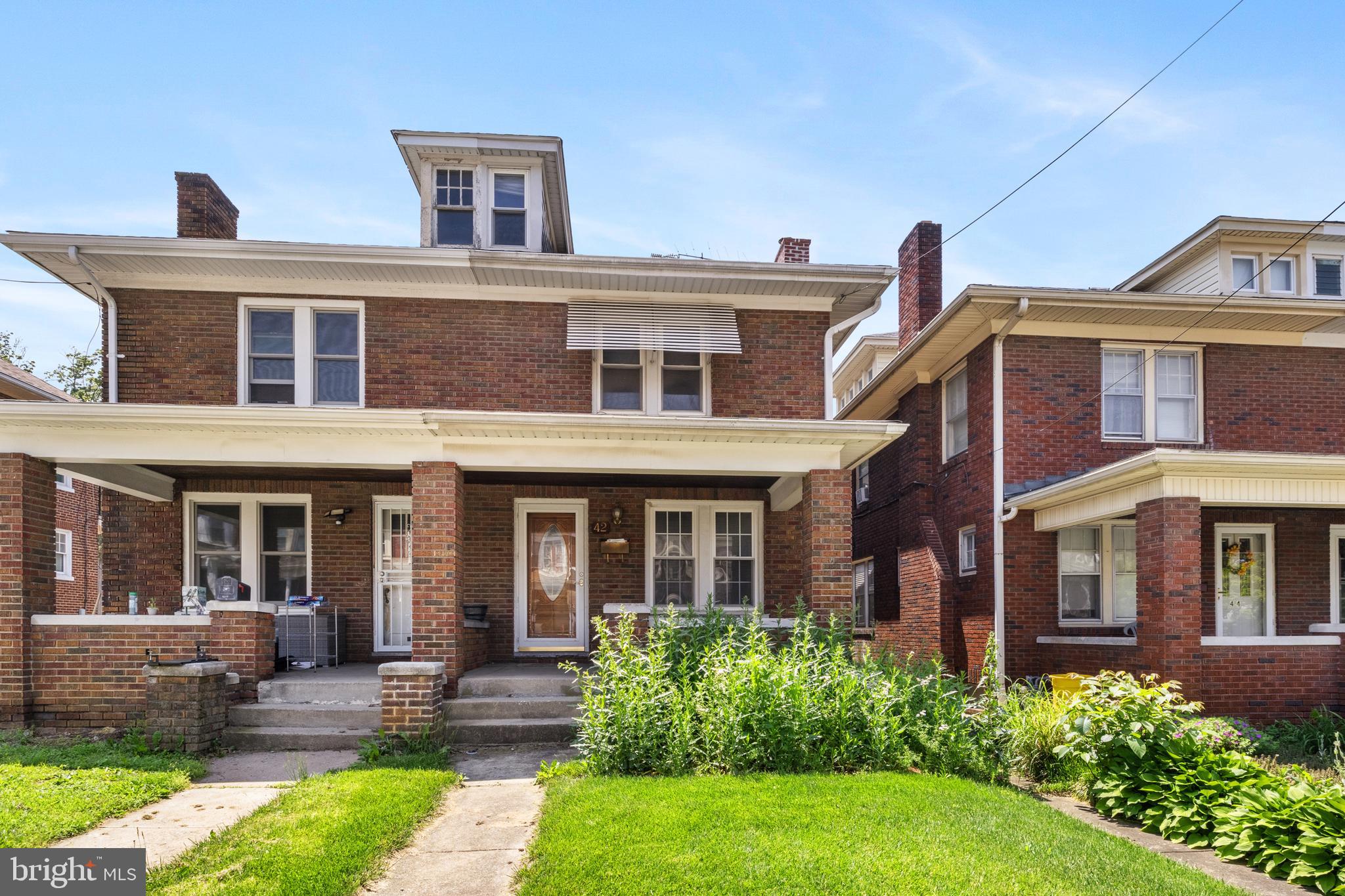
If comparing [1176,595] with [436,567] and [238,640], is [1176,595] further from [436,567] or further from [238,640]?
[238,640]

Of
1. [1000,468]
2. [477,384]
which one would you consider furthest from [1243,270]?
[477,384]

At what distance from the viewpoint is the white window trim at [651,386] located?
38.6 ft

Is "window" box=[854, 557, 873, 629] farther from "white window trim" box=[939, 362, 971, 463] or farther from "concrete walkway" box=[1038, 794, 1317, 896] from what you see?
"concrete walkway" box=[1038, 794, 1317, 896]

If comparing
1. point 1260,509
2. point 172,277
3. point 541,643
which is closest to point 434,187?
point 172,277

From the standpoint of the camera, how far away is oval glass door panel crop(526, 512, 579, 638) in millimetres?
12133

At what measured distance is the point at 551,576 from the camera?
1230 centimetres

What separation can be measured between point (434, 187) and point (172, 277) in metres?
3.62

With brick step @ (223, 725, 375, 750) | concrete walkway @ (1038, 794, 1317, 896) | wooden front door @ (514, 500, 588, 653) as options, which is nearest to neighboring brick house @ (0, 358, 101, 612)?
wooden front door @ (514, 500, 588, 653)

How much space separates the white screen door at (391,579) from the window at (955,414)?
338 inches

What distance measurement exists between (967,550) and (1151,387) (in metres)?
3.60

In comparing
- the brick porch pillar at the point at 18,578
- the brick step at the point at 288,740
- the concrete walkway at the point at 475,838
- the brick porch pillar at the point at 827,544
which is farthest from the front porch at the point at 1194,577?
the brick porch pillar at the point at 18,578

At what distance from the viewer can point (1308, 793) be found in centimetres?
548

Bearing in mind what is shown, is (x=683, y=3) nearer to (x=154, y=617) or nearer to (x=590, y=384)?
(x=590, y=384)

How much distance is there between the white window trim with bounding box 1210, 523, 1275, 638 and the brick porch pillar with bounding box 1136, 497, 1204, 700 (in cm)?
374
